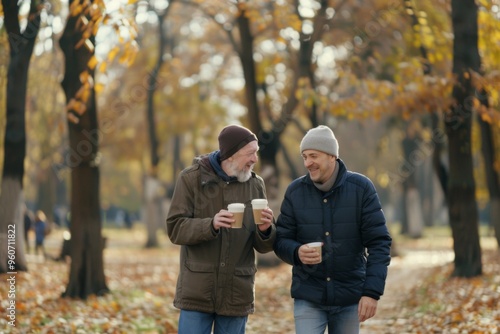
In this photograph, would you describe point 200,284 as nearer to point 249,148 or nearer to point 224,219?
point 224,219

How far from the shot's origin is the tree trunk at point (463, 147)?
15.8 m

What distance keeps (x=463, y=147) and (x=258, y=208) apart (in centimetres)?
1111

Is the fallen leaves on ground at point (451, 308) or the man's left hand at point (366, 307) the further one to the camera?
the fallen leaves on ground at point (451, 308)

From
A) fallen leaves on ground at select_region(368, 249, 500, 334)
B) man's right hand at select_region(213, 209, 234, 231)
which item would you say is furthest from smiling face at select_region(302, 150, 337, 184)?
fallen leaves on ground at select_region(368, 249, 500, 334)

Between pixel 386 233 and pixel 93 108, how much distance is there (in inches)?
380

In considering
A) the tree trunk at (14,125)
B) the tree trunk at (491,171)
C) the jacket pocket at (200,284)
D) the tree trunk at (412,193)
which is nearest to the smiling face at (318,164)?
the jacket pocket at (200,284)

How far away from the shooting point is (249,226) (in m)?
6.23

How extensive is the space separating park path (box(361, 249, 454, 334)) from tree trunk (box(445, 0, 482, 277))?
59.4 inches

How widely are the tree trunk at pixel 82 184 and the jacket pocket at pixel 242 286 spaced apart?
8.76 metres

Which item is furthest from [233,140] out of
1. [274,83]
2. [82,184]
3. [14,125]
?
[274,83]

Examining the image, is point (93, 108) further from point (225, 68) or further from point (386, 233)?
point (225, 68)

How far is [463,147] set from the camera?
53.8ft

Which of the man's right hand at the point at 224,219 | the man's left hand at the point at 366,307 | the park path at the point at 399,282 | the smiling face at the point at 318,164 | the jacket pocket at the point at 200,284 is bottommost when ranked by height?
the park path at the point at 399,282

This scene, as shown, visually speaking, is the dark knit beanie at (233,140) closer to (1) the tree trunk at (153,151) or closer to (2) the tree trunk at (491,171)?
(2) the tree trunk at (491,171)
